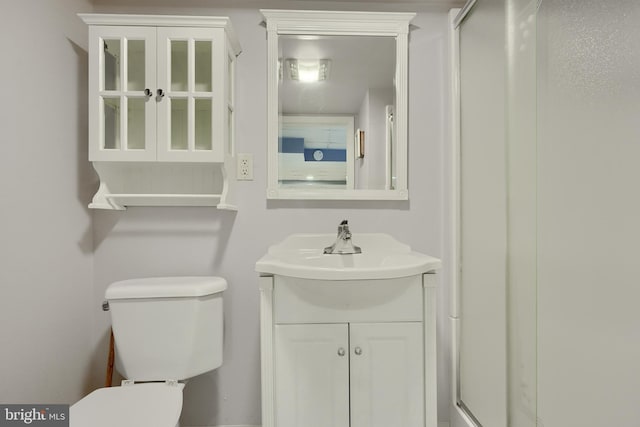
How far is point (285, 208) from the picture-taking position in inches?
59.9

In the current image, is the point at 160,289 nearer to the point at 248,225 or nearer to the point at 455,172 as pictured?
the point at 248,225

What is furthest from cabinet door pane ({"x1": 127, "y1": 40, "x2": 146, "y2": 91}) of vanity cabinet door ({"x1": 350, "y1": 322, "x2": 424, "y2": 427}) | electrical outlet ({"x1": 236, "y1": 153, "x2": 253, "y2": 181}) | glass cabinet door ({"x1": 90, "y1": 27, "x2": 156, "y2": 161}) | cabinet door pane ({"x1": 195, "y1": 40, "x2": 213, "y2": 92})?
vanity cabinet door ({"x1": 350, "y1": 322, "x2": 424, "y2": 427})

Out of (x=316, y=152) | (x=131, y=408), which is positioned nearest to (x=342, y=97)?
(x=316, y=152)

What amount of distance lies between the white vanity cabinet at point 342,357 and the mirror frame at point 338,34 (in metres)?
0.51

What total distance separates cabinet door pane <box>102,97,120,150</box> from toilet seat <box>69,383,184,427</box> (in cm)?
91

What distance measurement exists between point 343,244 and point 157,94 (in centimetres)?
96

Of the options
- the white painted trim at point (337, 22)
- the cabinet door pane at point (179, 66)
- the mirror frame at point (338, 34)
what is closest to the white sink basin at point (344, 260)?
the mirror frame at point (338, 34)

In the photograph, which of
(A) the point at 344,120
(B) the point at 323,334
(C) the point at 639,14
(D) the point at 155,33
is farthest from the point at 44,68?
(C) the point at 639,14

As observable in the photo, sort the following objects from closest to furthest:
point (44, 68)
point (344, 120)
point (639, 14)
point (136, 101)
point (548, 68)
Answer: point (639, 14)
point (548, 68)
point (44, 68)
point (136, 101)
point (344, 120)

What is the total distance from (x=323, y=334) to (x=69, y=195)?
118 centimetres

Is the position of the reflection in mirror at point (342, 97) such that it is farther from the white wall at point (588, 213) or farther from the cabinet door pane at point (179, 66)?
the white wall at point (588, 213)

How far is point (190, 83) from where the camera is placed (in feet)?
4.34

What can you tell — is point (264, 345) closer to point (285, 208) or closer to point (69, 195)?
point (285, 208)

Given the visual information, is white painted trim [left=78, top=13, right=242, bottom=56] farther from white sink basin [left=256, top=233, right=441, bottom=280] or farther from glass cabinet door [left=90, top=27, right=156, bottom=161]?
white sink basin [left=256, top=233, right=441, bottom=280]
